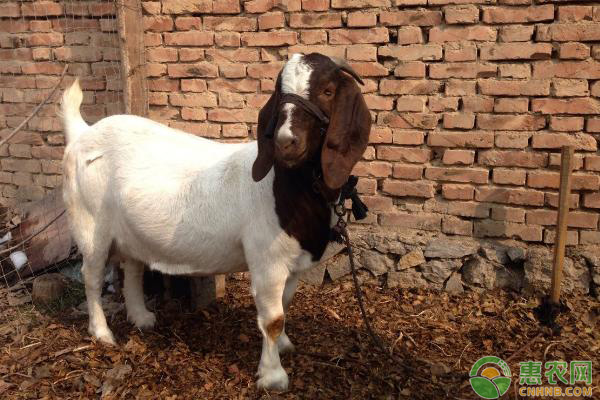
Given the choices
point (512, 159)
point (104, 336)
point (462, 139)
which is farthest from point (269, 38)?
point (104, 336)

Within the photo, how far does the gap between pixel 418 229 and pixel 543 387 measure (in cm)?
152

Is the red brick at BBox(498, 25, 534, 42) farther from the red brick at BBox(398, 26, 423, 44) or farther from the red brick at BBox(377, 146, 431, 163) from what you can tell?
the red brick at BBox(377, 146, 431, 163)

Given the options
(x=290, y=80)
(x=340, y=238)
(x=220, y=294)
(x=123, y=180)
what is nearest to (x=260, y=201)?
(x=340, y=238)

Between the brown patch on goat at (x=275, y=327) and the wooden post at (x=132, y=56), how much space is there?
2.50 metres

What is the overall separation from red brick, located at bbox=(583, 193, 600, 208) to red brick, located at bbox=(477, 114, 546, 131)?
0.63 m

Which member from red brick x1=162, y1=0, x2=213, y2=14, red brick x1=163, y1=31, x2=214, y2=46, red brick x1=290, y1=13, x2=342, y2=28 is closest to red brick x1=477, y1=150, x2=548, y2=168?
red brick x1=290, y1=13, x2=342, y2=28

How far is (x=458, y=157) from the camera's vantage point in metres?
3.77

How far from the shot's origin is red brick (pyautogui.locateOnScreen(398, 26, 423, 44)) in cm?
368

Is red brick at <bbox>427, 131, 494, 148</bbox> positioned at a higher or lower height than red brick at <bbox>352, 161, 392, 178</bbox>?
higher

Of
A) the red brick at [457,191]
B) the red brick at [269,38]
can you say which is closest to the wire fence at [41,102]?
the red brick at [269,38]

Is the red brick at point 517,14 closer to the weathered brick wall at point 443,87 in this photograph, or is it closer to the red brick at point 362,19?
the weathered brick wall at point 443,87

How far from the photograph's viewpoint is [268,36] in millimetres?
3986

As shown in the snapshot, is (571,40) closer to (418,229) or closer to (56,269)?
(418,229)

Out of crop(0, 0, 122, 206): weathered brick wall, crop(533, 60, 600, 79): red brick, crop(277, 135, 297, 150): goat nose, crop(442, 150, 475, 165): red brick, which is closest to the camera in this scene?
crop(277, 135, 297, 150): goat nose
